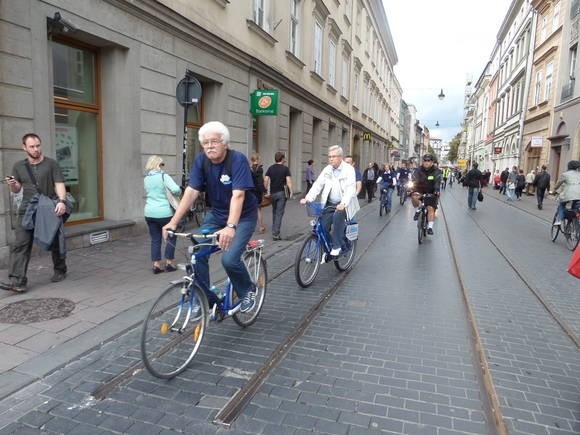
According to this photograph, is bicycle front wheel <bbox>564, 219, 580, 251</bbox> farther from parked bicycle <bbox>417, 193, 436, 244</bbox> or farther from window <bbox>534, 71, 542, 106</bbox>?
window <bbox>534, 71, 542, 106</bbox>

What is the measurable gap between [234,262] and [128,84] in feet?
20.2

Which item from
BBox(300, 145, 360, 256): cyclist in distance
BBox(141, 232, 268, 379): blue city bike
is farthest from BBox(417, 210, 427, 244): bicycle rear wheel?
BBox(141, 232, 268, 379): blue city bike

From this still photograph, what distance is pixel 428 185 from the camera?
9492mm

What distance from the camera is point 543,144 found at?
2728 cm

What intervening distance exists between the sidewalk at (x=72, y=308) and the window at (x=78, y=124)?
4.68 ft

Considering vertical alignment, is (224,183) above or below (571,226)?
above

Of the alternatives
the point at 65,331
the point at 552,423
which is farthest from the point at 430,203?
the point at 65,331

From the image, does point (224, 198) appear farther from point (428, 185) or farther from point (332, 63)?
point (332, 63)

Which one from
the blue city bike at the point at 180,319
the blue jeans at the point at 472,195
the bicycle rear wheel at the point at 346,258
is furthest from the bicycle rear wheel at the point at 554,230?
the blue city bike at the point at 180,319

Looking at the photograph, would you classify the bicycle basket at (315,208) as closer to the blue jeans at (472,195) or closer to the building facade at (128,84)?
the building facade at (128,84)

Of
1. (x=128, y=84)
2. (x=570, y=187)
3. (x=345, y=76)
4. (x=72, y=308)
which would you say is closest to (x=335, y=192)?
(x=72, y=308)

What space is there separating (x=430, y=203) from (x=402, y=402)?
697 centimetres

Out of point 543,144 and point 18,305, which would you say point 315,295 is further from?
point 543,144

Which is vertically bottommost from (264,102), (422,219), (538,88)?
(422,219)
